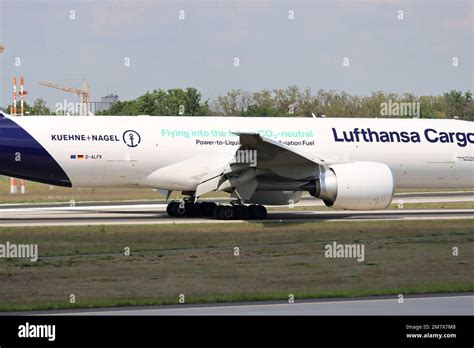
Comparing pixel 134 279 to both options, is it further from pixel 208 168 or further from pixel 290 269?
pixel 208 168

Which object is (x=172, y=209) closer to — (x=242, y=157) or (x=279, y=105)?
(x=242, y=157)

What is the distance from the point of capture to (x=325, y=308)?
1277cm

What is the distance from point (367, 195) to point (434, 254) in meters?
6.39

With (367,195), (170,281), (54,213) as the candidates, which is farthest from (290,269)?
(54,213)

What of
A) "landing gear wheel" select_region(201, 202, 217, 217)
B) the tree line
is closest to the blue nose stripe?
"landing gear wheel" select_region(201, 202, 217, 217)

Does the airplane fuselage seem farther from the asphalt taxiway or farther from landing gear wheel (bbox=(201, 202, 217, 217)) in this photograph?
the asphalt taxiway

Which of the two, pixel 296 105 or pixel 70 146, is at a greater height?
pixel 296 105

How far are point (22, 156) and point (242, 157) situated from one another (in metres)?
6.52

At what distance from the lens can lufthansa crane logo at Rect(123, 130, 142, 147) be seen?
89.6ft

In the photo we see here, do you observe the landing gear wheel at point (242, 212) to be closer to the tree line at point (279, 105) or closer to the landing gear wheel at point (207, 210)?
the landing gear wheel at point (207, 210)

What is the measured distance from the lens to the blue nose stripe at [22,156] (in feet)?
86.3

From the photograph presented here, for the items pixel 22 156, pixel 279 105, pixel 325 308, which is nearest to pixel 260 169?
pixel 22 156
